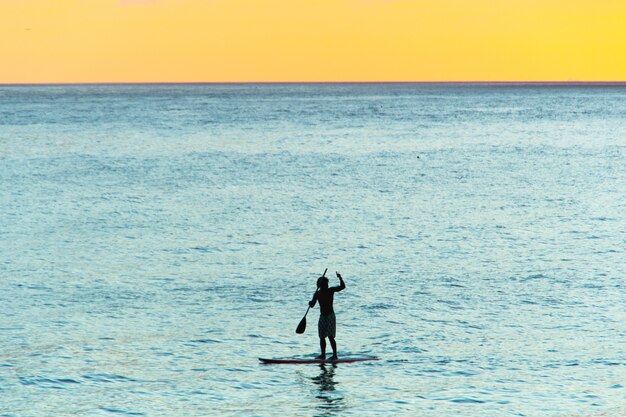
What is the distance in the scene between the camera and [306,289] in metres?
34.0

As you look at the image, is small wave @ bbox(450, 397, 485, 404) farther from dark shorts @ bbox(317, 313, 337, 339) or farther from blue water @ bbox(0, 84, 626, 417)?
dark shorts @ bbox(317, 313, 337, 339)

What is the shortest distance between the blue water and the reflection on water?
0.07m

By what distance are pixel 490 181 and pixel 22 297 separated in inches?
1879

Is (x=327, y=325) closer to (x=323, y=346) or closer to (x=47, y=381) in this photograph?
(x=323, y=346)

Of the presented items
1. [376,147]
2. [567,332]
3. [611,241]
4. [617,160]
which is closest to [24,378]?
[567,332]

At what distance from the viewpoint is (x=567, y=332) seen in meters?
28.1

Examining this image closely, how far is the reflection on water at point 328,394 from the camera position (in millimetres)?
Answer: 21328

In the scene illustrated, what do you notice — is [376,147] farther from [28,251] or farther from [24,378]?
[24,378]

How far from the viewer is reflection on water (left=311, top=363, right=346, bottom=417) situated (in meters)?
21.3

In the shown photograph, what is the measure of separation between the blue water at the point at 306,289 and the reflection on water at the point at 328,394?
0.07m

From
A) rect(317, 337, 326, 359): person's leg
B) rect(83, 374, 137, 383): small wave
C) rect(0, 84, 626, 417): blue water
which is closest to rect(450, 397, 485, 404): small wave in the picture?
rect(0, 84, 626, 417): blue water

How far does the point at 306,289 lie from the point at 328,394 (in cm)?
1176

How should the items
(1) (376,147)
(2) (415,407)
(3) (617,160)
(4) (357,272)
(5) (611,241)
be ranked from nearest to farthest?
(2) (415,407) < (4) (357,272) < (5) (611,241) < (3) (617,160) < (1) (376,147)

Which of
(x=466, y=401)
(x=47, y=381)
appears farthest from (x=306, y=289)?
(x=466, y=401)
